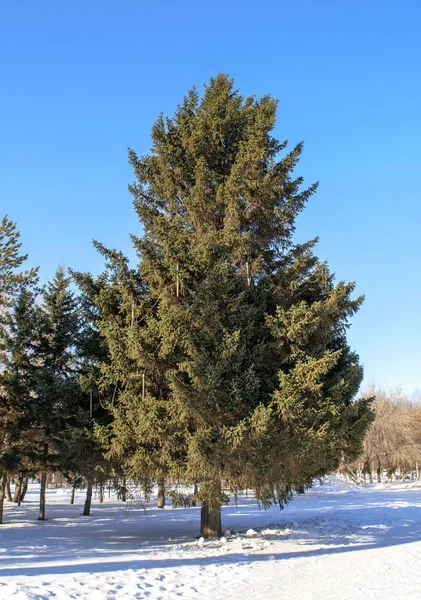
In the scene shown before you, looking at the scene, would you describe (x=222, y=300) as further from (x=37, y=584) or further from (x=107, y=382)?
(x=37, y=584)

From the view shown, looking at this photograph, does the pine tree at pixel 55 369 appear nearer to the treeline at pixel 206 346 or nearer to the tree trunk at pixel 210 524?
the treeline at pixel 206 346

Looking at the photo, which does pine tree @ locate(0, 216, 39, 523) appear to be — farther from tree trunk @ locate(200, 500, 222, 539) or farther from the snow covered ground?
tree trunk @ locate(200, 500, 222, 539)

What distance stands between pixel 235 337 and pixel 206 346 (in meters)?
1.00

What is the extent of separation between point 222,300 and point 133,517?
48.6 feet

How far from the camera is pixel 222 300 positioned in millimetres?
12383

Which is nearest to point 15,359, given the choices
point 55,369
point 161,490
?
point 55,369

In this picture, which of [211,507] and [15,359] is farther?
[15,359]

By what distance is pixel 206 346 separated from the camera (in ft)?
39.6

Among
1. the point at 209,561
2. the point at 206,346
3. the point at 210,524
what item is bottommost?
the point at 209,561

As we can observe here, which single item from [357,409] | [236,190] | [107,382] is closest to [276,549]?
[357,409]

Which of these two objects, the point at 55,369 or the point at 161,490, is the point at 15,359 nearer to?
the point at 55,369

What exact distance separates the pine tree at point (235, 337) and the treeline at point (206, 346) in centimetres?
5

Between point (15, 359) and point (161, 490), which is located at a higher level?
point (15, 359)

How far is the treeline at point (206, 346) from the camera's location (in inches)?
460
